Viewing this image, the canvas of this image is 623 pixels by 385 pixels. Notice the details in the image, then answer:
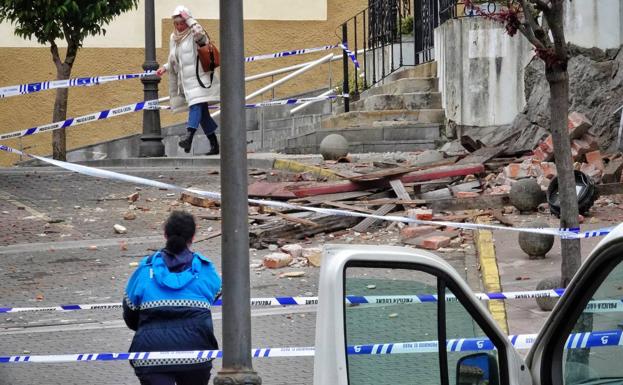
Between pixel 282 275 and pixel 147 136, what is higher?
pixel 147 136

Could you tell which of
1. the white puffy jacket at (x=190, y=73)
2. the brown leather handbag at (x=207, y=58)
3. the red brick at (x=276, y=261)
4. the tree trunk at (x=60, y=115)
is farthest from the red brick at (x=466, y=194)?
the tree trunk at (x=60, y=115)

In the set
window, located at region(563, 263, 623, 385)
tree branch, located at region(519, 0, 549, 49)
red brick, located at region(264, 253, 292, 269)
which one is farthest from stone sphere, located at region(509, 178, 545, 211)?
window, located at region(563, 263, 623, 385)

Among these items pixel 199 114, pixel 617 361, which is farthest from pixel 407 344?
pixel 199 114

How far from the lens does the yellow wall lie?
2547 cm

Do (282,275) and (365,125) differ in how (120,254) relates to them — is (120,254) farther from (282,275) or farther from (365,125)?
(365,125)

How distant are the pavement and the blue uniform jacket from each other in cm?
187

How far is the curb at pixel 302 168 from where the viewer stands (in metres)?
15.9

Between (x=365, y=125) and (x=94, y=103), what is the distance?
770cm

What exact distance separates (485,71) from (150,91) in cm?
546

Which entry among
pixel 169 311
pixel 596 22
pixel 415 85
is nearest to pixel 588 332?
pixel 169 311

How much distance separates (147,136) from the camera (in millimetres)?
20156

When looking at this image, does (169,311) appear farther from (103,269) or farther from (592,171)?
(592,171)

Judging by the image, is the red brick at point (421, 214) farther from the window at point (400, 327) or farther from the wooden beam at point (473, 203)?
the window at point (400, 327)

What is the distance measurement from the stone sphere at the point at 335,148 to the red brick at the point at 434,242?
5.96m
